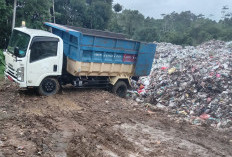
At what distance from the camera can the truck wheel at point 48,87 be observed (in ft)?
22.3

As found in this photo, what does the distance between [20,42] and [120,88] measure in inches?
165

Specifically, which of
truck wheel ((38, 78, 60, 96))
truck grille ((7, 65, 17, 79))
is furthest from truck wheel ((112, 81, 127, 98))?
truck grille ((7, 65, 17, 79))

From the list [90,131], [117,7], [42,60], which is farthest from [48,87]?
[117,7]

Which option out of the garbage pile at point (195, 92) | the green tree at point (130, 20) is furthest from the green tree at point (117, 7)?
the garbage pile at point (195, 92)

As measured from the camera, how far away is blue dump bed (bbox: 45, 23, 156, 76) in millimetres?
7148

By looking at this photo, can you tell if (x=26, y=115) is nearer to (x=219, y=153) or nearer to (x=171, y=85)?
(x=219, y=153)

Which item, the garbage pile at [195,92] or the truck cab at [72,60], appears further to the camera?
the garbage pile at [195,92]

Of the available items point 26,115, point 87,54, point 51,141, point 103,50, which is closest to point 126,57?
point 103,50

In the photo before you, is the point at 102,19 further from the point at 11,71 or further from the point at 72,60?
the point at 11,71

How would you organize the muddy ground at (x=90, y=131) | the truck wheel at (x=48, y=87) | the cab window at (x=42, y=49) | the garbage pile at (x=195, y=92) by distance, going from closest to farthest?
the muddy ground at (x=90, y=131) → the cab window at (x=42, y=49) → the truck wheel at (x=48, y=87) → the garbage pile at (x=195, y=92)

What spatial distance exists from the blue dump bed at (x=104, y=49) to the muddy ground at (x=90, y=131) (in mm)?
1428

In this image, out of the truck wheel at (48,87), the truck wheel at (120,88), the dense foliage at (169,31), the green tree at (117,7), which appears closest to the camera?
the truck wheel at (48,87)

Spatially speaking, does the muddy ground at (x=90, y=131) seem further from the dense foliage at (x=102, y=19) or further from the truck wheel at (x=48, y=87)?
the dense foliage at (x=102, y=19)

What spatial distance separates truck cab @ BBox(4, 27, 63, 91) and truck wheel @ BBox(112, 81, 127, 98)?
2.55 m
